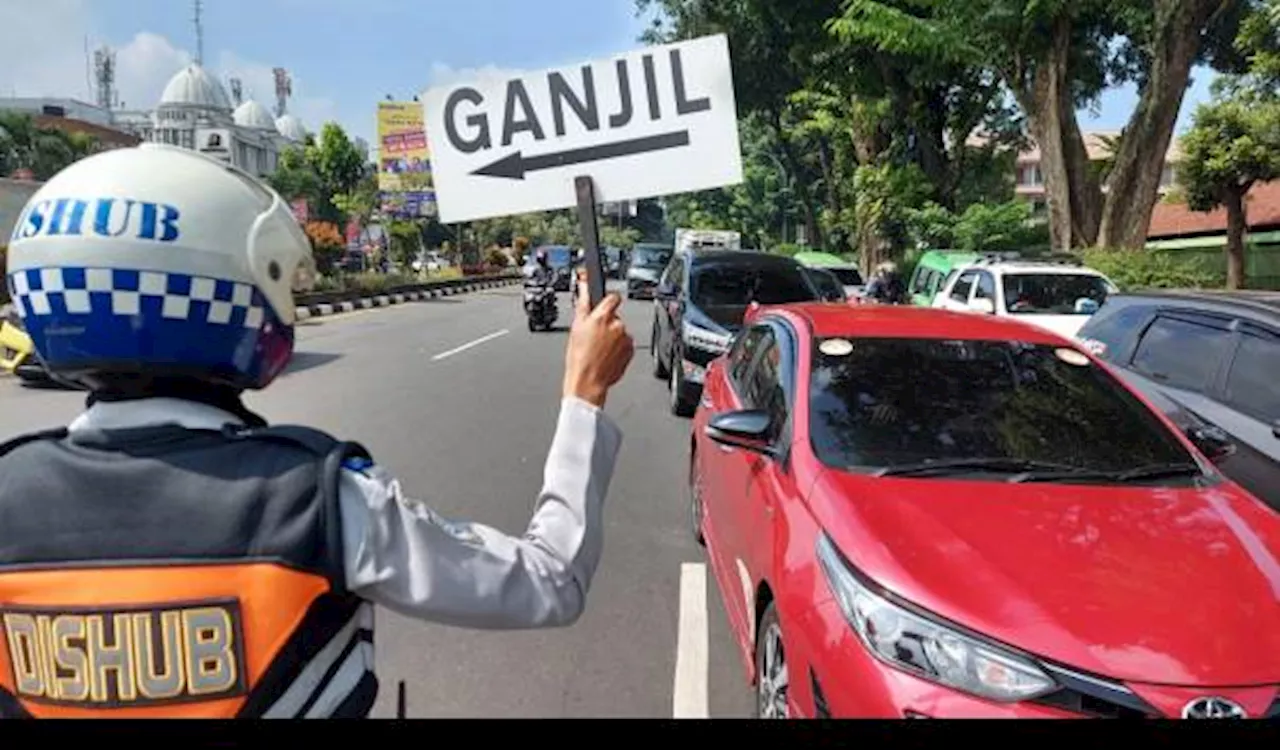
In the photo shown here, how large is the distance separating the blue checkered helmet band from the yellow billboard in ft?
135

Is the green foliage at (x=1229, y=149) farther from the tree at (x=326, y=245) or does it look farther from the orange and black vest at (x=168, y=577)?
the tree at (x=326, y=245)

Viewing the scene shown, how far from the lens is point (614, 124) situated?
100.0 inches

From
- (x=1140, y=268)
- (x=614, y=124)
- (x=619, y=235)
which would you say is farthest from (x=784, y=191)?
(x=614, y=124)

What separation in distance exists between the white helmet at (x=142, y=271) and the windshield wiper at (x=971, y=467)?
2.47 meters

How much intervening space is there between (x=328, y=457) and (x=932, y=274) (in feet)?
51.4

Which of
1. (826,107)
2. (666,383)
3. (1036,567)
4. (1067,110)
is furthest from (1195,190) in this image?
(1036,567)

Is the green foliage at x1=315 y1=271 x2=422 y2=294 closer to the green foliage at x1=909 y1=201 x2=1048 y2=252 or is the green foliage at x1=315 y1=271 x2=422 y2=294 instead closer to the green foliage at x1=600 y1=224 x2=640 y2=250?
the green foliage at x1=909 y1=201 x2=1048 y2=252

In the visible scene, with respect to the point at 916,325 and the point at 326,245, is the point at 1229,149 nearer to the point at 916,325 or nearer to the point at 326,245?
the point at 916,325

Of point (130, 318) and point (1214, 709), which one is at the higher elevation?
point (130, 318)

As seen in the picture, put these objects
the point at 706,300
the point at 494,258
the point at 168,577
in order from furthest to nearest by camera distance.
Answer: the point at 494,258, the point at 706,300, the point at 168,577

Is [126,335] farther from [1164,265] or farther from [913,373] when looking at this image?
[1164,265]

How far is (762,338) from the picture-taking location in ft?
17.1

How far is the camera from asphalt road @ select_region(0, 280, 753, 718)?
12.7 ft

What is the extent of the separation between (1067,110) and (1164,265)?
418 cm
